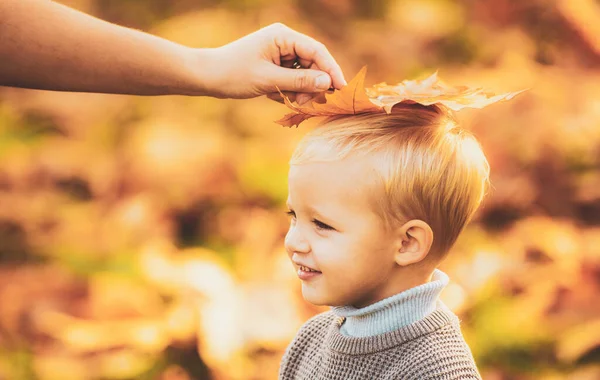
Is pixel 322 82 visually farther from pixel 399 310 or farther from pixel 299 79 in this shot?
pixel 399 310

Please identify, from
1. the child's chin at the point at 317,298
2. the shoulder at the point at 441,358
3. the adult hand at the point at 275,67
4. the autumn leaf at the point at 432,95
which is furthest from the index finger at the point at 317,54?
the shoulder at the point at 441,358

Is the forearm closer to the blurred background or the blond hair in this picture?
the blond hair

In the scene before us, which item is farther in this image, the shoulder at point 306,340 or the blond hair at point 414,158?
the shoulder at point 306,340

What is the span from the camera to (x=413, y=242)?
5.32 ft

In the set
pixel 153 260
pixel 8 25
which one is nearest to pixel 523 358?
pixel 153 260

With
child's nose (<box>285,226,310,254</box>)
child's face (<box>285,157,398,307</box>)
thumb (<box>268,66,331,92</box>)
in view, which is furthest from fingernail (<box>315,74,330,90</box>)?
child's nose (<box>285,226,310,254</box>)

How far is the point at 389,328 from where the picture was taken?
5.26 ft

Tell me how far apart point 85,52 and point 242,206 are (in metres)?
1.96

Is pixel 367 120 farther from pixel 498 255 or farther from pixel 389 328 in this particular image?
pixel 498 255

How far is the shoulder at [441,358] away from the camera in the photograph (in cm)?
151

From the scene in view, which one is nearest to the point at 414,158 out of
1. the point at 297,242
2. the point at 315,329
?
the point at 297,242

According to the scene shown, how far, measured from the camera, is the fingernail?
1.77 meters

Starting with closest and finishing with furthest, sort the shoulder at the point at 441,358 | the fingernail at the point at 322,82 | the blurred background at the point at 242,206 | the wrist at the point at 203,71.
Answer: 1. the shoulder at the point at 441,358
2. the fingernail at the point at 322,82
3. the wrist at the point at 203,71
4. the blurred background at the point at 242,206

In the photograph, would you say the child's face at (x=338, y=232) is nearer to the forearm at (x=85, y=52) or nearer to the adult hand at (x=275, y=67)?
the adult hand at (x=275, y=67)
